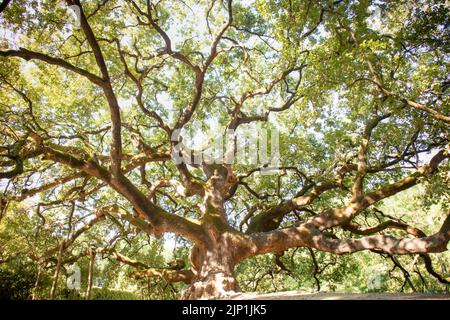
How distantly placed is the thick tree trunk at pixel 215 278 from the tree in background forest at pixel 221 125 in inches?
1.3

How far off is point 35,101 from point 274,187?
9.00m

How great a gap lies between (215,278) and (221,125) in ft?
22.4

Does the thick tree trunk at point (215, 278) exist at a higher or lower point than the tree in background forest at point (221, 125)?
lower

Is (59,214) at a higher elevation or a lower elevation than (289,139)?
lower

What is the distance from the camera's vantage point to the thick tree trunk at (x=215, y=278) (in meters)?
6.70

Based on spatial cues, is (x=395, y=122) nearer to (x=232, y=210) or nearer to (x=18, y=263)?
(x=232, y=210)

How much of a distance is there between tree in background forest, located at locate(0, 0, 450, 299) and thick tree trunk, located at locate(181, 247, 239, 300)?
0.11ft

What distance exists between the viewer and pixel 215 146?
12.3 meters

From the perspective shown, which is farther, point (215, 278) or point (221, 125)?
point (221, 125)

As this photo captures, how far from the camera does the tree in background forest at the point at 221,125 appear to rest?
6.19 m

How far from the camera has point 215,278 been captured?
6.95 m

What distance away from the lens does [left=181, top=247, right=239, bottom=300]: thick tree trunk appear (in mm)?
6695

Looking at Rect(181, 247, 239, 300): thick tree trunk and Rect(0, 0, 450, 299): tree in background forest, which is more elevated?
Rect(0, 0, 450, 299): tree in background forest

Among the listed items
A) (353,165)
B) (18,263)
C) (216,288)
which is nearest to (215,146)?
(353,165)
